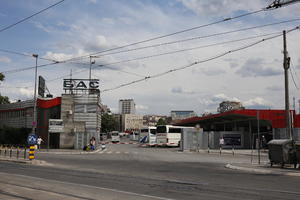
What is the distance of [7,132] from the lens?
1913 inches

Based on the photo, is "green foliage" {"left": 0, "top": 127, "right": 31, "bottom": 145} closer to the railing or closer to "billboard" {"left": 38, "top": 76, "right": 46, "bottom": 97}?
the railing

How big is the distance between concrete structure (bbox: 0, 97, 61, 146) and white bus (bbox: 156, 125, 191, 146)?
14494mm

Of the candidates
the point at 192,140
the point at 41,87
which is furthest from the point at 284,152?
the point at 41,87

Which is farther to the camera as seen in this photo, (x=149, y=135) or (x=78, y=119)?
(x=149, y=135)

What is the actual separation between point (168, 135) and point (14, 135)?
21.6 metres

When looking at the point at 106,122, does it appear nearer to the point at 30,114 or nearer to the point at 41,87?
the point at 41,87

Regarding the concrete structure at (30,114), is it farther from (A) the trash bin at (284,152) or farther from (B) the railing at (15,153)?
(A) the trash bin at (284,152)

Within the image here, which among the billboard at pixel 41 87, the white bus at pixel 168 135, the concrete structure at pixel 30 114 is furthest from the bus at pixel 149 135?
the billboard at pixel 41 87

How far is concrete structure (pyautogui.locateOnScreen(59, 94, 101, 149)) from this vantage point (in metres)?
40.8

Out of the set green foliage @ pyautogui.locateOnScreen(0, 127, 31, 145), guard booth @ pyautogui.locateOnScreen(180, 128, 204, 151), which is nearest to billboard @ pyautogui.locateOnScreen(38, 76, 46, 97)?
green foliage @ pyautogui.locateOnScreen(0, 127, 31, 145)

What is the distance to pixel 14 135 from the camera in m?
47.8

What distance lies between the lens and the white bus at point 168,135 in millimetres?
47950

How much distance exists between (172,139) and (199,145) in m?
6.63

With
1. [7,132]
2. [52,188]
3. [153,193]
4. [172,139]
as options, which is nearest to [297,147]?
[153,193]
